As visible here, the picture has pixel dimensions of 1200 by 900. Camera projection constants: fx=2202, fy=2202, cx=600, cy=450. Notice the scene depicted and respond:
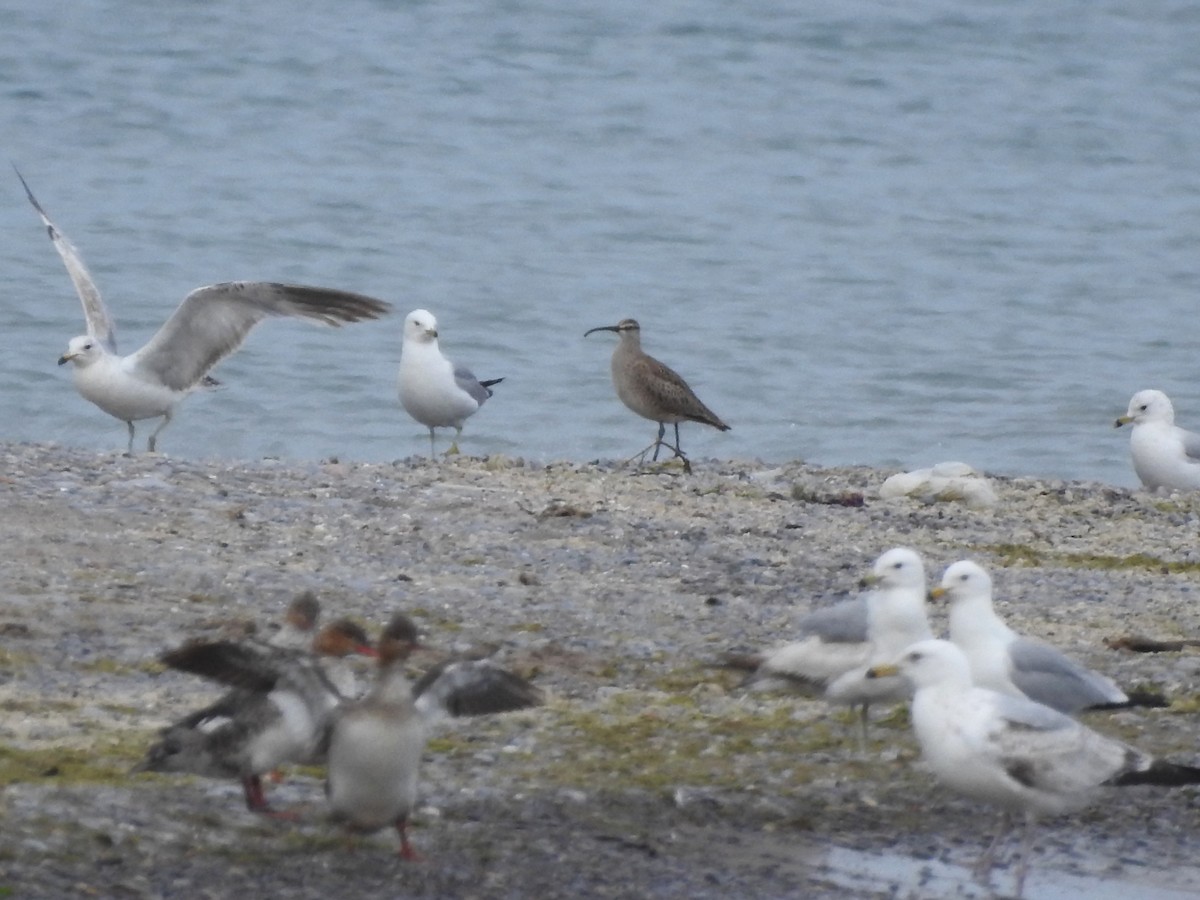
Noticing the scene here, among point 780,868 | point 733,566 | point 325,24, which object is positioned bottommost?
point 780,868

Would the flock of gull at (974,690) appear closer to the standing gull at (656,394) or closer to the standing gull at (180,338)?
the standing gull at (180,338)

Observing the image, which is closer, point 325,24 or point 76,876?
point 76,876

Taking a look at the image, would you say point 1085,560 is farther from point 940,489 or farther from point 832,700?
point 832,700

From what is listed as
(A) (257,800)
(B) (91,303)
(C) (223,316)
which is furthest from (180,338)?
(A) (257,800)

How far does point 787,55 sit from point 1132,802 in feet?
80.7

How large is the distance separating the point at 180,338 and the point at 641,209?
1177 centimetres

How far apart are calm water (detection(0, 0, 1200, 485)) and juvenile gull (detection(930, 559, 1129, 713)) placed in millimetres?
7609

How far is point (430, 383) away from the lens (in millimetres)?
12094

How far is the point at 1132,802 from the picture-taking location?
6074 mm

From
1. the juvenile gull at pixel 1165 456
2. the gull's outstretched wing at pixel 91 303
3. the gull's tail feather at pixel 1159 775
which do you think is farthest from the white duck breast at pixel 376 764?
the juvenile gull at pixel 1165 456

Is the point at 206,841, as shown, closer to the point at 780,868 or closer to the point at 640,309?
the point at 780,868

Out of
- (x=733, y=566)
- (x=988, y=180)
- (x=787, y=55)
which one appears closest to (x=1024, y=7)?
(x=787, y=55)

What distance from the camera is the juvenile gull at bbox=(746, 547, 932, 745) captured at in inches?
246

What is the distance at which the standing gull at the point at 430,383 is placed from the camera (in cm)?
1210
